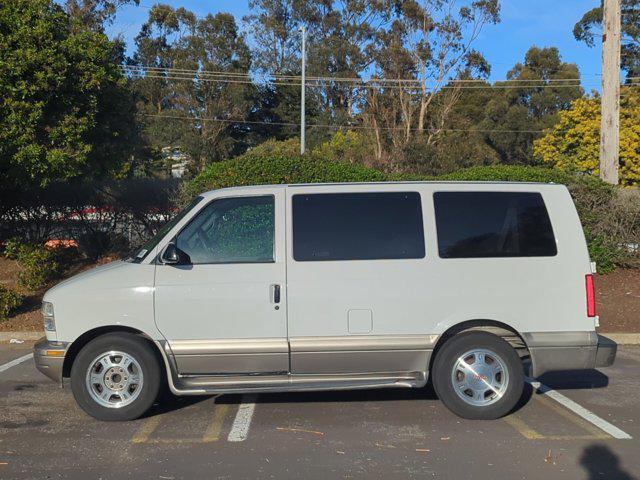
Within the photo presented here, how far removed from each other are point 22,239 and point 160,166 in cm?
3182

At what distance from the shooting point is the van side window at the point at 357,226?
5.63 meters

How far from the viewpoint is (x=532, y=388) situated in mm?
6816

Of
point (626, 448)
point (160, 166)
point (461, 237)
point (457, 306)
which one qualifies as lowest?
point (626, 448)

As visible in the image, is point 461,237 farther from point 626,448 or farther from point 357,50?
point 357,50

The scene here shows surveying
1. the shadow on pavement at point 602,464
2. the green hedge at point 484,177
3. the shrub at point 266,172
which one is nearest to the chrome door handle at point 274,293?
the shadow on pavement at point 602,464

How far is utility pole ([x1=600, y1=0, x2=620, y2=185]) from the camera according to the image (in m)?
14.2

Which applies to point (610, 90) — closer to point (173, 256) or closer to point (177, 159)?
point (173, 256)

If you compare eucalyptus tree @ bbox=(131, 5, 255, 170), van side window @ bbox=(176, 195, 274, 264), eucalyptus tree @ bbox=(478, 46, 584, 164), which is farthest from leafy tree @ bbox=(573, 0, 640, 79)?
van side window @ bbox=(176, 195, 274, 264)

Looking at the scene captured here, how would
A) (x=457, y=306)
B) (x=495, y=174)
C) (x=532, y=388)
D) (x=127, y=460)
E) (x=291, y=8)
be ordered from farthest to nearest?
(x=291, y=8) → (x=495, y=174) → (x=532, y=388) → (x=457, y=306) → (x=127, y=460)

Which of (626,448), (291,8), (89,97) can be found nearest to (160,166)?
(291,8)

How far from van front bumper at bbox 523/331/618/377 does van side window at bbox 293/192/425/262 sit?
128 cm

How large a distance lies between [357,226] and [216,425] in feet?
7.02

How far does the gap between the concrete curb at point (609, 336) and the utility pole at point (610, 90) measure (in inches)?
236

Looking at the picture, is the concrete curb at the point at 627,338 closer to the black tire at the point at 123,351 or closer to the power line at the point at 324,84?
the black tire at the point at 123,351
